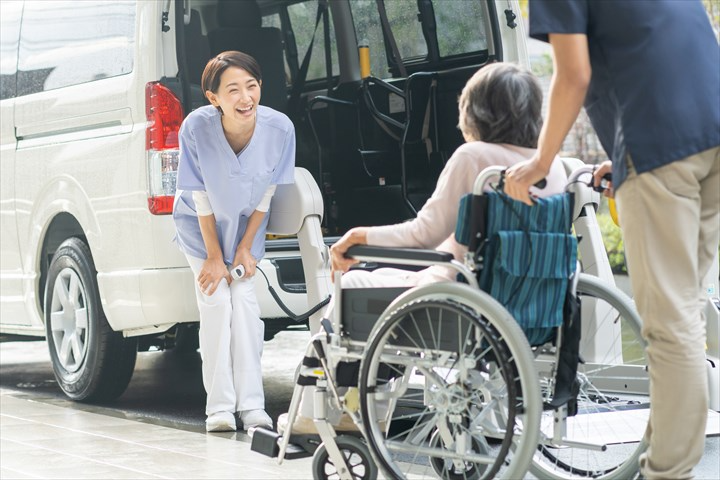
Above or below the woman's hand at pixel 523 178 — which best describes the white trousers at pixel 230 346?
below

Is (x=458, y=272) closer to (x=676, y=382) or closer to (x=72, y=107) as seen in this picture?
(x=676, y=382)

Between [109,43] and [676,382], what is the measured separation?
11.8 feet

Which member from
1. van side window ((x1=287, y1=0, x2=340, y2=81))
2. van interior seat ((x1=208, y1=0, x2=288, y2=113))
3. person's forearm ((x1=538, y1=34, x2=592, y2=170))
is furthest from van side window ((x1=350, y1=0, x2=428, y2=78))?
person's forearm ((x1=538, y1=34, x2=592, y2=170))

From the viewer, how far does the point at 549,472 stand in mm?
4355

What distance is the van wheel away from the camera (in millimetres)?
6449

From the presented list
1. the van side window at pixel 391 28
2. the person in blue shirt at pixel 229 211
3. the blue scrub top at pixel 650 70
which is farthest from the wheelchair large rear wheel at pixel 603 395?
the van side window at pixel 391 28

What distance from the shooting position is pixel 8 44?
23.8ft

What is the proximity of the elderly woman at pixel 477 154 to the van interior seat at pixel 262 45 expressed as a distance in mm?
3269

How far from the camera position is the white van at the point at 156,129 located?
599 cm

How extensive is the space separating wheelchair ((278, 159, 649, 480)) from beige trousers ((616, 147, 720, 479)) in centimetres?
29

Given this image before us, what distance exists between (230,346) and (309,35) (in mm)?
2470

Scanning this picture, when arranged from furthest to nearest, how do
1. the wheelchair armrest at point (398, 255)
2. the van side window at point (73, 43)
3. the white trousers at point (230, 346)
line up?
the van side window at point (73, 43), the white trousers at point (230, 346), the wheelchair armrest at point (398, 255)

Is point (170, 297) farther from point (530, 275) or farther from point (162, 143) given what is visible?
point (530, 275)

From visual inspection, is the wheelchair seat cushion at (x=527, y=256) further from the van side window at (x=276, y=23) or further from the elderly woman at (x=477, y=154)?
the van side window at (x=276, y=23)
